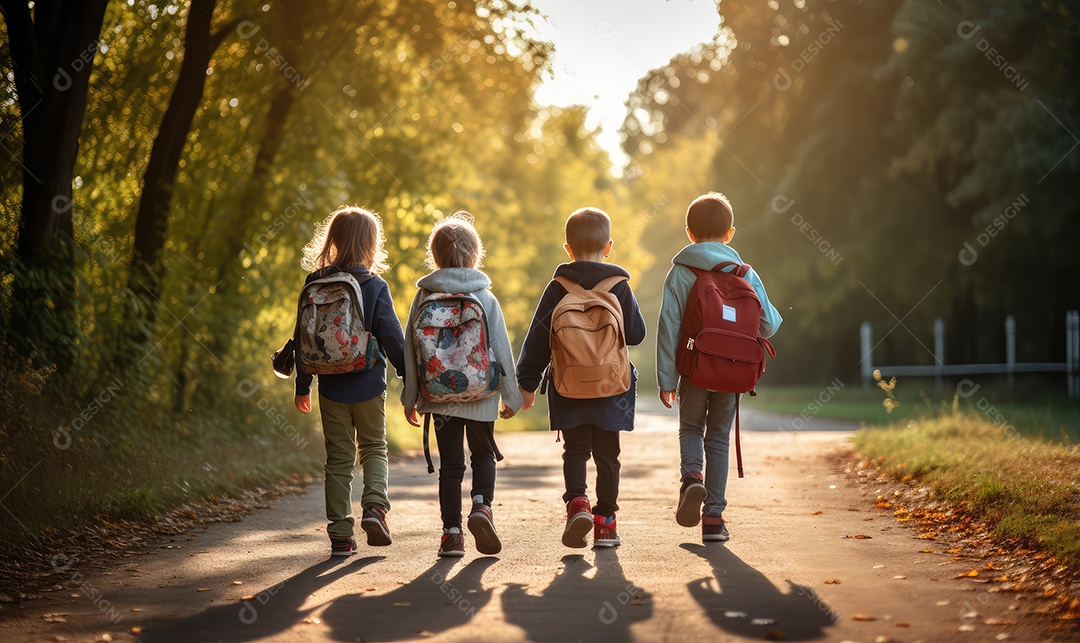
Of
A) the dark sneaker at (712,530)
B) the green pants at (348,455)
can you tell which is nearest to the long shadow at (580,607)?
the dark sneaker at (712,530)

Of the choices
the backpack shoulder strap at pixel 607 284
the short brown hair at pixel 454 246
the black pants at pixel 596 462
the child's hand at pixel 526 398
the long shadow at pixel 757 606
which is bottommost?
the long shadow at pixel 757 606

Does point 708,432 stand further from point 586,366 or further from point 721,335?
point 586,366

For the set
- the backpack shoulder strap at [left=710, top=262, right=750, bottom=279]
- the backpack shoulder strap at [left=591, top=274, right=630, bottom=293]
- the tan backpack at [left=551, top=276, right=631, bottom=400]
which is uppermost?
the backpack shoulder strap at [left=710, top=262, right=750, bottom=279]

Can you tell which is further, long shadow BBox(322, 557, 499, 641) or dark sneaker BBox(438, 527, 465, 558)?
dark sneaker BBox(438, 527, 465, 558)

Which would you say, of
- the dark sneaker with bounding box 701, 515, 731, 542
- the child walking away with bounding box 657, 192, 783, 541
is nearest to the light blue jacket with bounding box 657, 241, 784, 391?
the child walking away with bounding box 657, 192, 783, 541

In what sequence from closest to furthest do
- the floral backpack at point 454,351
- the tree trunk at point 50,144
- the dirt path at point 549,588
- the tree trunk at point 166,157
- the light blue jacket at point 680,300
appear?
the dirt path at point 549,588 < the floral backpack at point 454,351 < the light blue jacket at point 680,300 < the tree trunk at point 50,144 < the tree trunk at point 166,157

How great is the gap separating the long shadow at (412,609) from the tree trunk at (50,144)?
4.39 metres

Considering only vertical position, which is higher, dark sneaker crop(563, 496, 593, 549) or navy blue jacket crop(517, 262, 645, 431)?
navy blue jacket crop(517, 262, 645, 431)

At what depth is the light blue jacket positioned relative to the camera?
22.9ft

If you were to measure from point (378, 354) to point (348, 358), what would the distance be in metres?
0.24

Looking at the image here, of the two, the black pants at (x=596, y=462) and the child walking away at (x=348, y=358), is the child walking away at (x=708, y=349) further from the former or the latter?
the child walking away at (x=348, y=358)

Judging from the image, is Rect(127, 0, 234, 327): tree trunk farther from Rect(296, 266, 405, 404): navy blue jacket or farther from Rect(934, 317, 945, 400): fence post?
Rect(934, 317, 945, 400): fence post

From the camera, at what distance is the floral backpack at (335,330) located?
6574 millimetres

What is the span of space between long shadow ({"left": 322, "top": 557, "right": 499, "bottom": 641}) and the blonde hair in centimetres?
191
